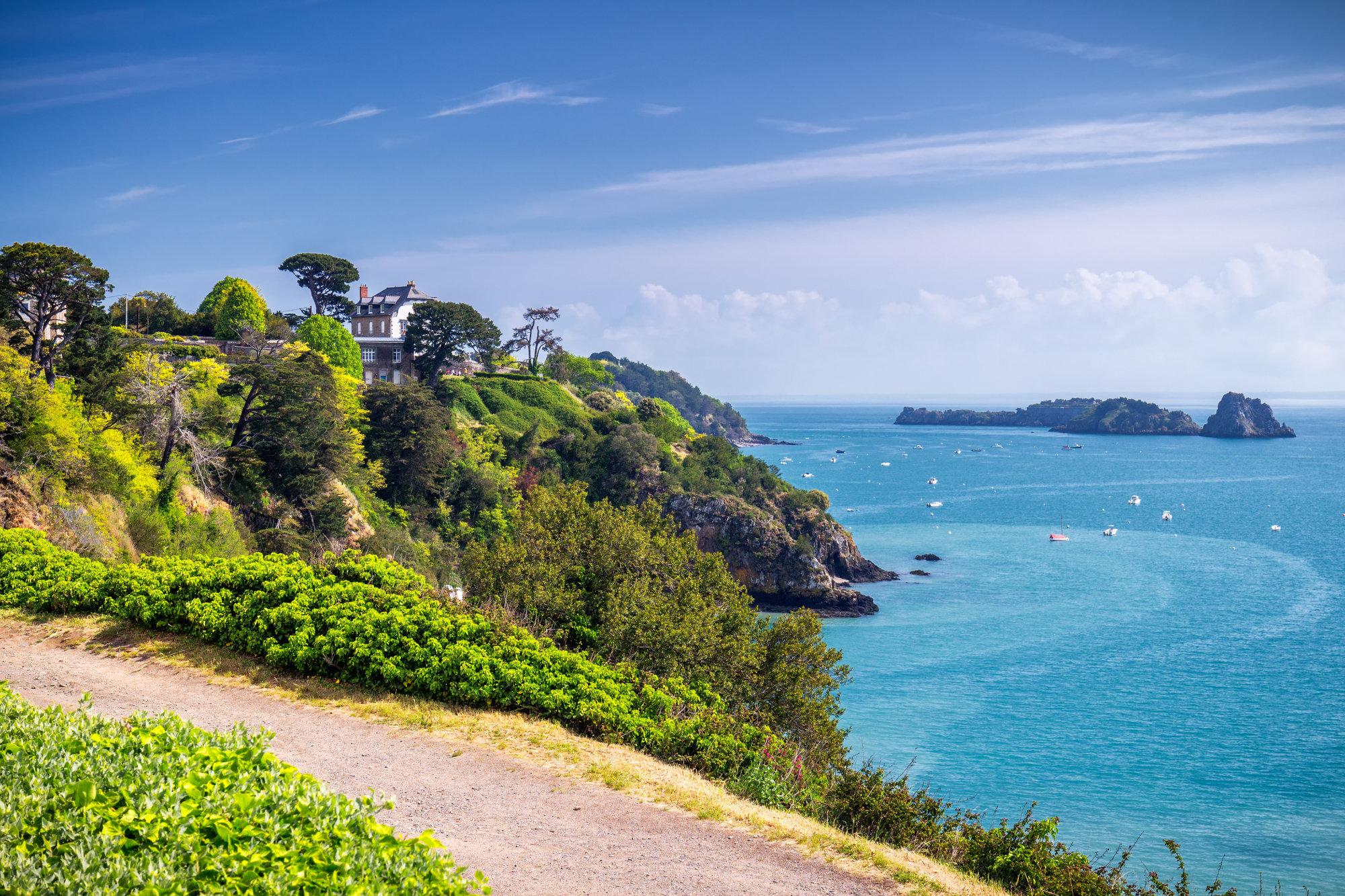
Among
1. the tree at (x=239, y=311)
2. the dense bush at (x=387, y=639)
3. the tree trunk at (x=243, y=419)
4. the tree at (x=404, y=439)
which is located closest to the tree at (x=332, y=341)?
the tree at (x=239, y=311)

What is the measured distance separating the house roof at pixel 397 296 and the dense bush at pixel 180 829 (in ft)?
269

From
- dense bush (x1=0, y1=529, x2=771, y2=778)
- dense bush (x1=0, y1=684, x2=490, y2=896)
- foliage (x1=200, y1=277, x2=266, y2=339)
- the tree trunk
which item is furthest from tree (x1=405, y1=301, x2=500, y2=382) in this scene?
dense bush (x1=0, y1=684, x2=490, y2=896)

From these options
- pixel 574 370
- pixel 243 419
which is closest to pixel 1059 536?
pixel 574 370

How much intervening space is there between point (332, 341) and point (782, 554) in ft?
139

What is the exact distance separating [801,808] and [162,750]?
918 cm

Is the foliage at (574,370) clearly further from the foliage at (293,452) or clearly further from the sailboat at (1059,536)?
the sailboat at (1059,536)

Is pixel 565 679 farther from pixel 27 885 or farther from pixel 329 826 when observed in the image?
pixel 27 885

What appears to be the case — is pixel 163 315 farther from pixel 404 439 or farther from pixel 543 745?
pixel 543 745

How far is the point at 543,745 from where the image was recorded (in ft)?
43.1

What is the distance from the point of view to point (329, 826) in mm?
7059

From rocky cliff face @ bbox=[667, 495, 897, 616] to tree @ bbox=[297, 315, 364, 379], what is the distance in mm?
30403

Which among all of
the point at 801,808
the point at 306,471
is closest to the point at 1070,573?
the point at 306,471

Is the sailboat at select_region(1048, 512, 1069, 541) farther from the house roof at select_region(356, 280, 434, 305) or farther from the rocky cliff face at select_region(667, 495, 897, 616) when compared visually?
the house roof at select_region(356, 280, 434, 305)

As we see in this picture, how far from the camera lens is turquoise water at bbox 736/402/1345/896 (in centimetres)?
3331
